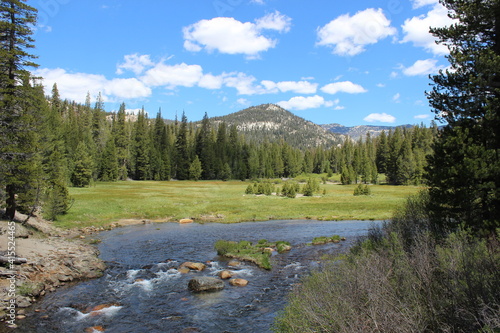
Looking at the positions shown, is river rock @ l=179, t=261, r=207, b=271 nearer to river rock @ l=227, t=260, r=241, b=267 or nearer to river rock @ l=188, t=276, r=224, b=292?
river rock @ l=227, t=260, r=241, b=267

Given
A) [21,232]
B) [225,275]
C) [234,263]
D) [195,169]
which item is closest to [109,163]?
[195,169]

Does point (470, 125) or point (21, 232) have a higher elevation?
point (470, 125)

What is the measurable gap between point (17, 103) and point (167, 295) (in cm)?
1974

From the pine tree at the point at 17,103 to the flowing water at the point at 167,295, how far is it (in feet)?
25.8

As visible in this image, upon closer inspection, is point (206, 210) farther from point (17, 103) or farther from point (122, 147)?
point (122, 147)

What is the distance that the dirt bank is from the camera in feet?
42.3

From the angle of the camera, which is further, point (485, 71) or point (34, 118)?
point (34, 118)

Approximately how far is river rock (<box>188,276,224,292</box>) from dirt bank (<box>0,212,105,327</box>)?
5921 mm

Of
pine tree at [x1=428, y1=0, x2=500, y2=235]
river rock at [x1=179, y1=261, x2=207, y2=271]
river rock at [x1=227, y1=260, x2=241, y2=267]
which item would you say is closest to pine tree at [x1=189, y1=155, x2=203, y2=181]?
river rock at [x1=227, y1=260, x2=241, y2=267]

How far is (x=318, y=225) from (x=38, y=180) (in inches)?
1066

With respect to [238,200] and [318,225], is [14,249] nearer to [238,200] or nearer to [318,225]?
[318,225]

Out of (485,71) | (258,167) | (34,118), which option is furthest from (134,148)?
(485,71)

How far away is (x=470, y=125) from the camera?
13.3m

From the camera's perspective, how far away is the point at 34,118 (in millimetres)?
24922
